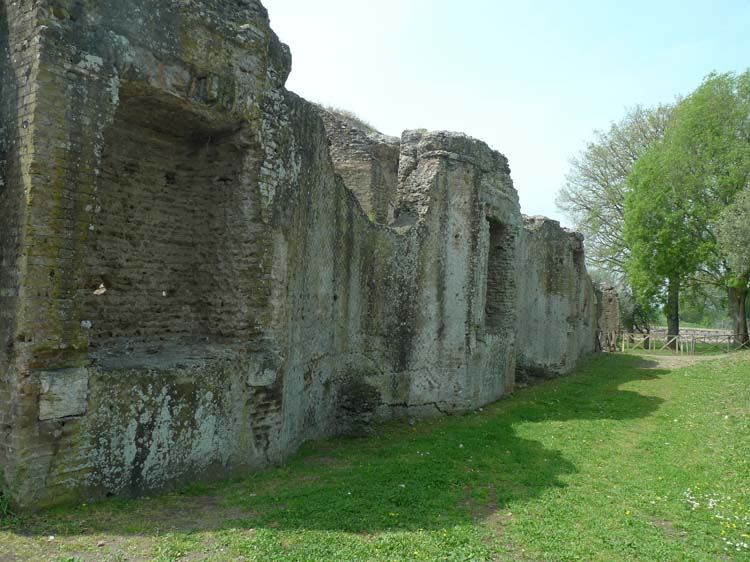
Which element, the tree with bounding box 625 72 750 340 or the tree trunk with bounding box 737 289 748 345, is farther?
the tree trunk with bounding box 737 289 748 345

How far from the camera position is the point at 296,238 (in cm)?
752

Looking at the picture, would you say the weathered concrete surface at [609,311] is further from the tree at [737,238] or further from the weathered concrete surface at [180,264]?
the weathered concrete surface at [180,264]

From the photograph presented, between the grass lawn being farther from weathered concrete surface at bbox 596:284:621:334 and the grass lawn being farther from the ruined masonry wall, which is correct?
weathered concrete surface at bbox 596:284:621:334

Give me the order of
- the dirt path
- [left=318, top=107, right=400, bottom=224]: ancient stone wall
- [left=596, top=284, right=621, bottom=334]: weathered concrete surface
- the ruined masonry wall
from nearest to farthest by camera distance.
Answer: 1. the ruined masonry wall
2. [left=318, top=107, right=400, bottom=224]: ancient stone wall
3. the dirt path
4. [left=596, top=284, right=621, bottom=334]: weathered concrete surface

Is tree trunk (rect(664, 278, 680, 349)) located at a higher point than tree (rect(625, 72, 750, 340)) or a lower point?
lower

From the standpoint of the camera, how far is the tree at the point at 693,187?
83.3 feet

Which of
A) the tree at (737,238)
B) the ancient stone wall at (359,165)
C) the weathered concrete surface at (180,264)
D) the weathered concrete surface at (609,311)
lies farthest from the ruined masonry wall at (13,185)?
the weathered concrete surface at (609,311)

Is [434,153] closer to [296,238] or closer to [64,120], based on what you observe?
[296,238]

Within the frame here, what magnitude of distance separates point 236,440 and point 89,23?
4332 mm

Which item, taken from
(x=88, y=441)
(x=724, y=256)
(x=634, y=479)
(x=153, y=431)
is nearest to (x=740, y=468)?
(x=634, y=479)

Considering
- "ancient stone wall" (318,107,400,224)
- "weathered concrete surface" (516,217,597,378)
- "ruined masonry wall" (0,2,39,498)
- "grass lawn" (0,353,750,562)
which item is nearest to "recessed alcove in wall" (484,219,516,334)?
"weathered concrete surface" (516,217,597,378)

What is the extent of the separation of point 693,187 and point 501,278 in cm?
1637

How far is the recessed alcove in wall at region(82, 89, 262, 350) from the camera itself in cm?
639

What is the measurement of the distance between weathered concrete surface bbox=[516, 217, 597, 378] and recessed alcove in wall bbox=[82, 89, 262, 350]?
955 cm
